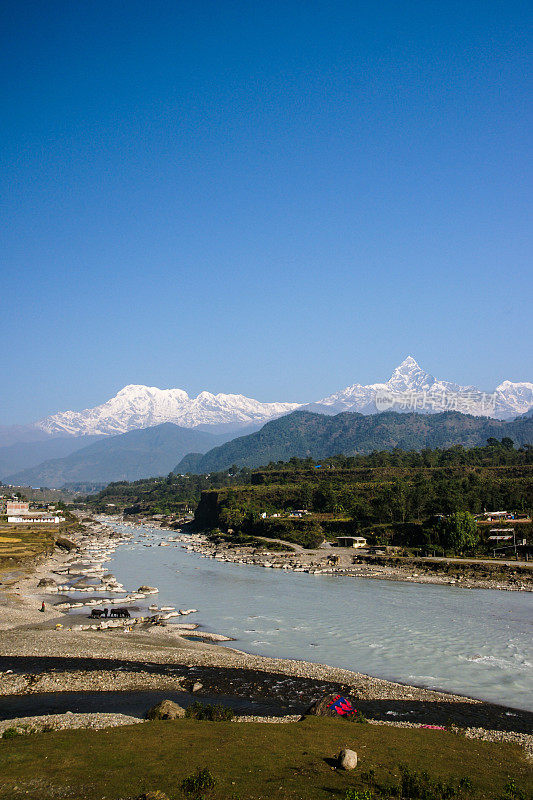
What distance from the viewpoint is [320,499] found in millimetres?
113750

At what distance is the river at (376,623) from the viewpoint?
29.5m

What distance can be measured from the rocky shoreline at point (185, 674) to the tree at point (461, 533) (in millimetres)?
44821

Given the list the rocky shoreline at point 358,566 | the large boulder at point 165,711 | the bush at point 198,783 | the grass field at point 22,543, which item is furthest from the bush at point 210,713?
the grass field at point 22,543

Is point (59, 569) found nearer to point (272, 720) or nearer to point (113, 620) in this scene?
point (113, 620)

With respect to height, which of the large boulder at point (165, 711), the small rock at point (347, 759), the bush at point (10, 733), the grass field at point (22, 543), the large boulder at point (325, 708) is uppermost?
the small rock at point (347, 759)

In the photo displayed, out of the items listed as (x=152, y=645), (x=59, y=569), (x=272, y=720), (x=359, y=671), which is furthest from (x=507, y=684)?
(x=59, y=569)

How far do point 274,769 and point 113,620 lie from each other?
27682 mm

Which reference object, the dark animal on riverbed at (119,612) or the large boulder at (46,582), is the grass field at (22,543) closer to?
the large boulder at (46,582)

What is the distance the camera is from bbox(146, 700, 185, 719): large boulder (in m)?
20.8

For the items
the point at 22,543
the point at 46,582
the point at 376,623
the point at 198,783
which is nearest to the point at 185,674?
the point at 198,783

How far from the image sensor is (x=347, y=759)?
51.3 ft

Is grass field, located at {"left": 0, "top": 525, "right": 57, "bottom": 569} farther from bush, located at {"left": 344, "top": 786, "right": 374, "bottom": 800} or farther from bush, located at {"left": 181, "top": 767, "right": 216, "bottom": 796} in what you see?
bush, located at {"left": 344, "top": 786, "right": 374, "bottom": 800}

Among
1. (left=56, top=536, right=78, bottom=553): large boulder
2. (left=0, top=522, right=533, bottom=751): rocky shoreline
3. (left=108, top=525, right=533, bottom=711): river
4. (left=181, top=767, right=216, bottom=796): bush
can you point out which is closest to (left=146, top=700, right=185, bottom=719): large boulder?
(left=0, top=522, right=533, bottom=751): rocky shoreline

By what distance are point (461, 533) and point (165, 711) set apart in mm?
58003
